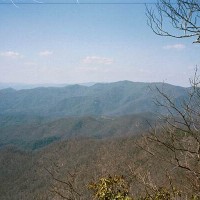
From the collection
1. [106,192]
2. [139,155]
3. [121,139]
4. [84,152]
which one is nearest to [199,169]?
[106,192]

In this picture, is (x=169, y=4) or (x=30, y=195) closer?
(x=169, y=4)

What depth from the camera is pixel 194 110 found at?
25.5ft

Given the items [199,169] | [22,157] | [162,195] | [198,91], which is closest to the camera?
[198,91]

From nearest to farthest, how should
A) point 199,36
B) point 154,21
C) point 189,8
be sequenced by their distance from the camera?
point 199,36 < point 189,8 < point 154,21

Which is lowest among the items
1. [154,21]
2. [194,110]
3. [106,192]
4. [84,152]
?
[84,152]

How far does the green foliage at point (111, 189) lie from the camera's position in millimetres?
11016

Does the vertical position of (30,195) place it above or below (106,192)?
below

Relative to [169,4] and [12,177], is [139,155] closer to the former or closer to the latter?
[12,177]

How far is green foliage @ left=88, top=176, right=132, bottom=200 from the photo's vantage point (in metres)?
11.0

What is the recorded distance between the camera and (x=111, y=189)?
1117cm

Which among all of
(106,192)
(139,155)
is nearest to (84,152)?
(139,155)

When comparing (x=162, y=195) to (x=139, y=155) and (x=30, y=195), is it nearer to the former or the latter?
(x=139, y=155)

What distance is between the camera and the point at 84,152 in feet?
559

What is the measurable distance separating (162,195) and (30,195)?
140 metres
